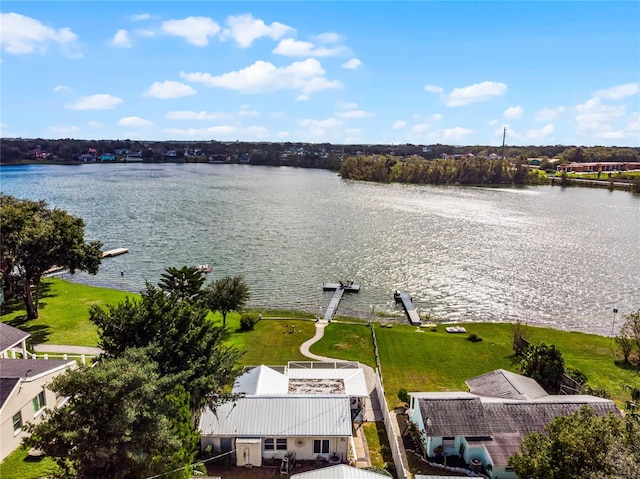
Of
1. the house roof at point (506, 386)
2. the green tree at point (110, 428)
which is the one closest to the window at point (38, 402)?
the green tree at point (110, 428)

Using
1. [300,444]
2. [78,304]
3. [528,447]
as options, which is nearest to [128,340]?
[300,444]

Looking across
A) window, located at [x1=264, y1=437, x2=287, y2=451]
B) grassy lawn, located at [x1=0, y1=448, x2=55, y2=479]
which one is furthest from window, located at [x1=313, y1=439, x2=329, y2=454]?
grassy lawn, located at [x1=0, y1=448, x2=55, y2=479]

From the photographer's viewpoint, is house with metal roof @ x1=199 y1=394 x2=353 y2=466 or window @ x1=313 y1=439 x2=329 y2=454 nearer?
house with metal roof @ x1=199 y1=394 x2=353 y2=466

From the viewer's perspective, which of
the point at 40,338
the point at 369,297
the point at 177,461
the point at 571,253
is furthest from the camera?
the point at 571,253

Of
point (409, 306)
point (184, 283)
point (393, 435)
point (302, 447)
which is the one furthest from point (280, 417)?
point (409, 306)

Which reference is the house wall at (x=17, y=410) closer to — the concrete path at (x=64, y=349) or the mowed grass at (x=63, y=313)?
the mowed grass at (x=63, y=313)

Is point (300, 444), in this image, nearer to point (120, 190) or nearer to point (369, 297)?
point (369, 297)

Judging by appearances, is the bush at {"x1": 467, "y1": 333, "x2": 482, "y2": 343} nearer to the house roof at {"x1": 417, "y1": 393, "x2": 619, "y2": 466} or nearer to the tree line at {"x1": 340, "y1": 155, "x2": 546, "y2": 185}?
the house roof at {"x1": 417, "y1": 393, "x2": 619, "y2": 466}
